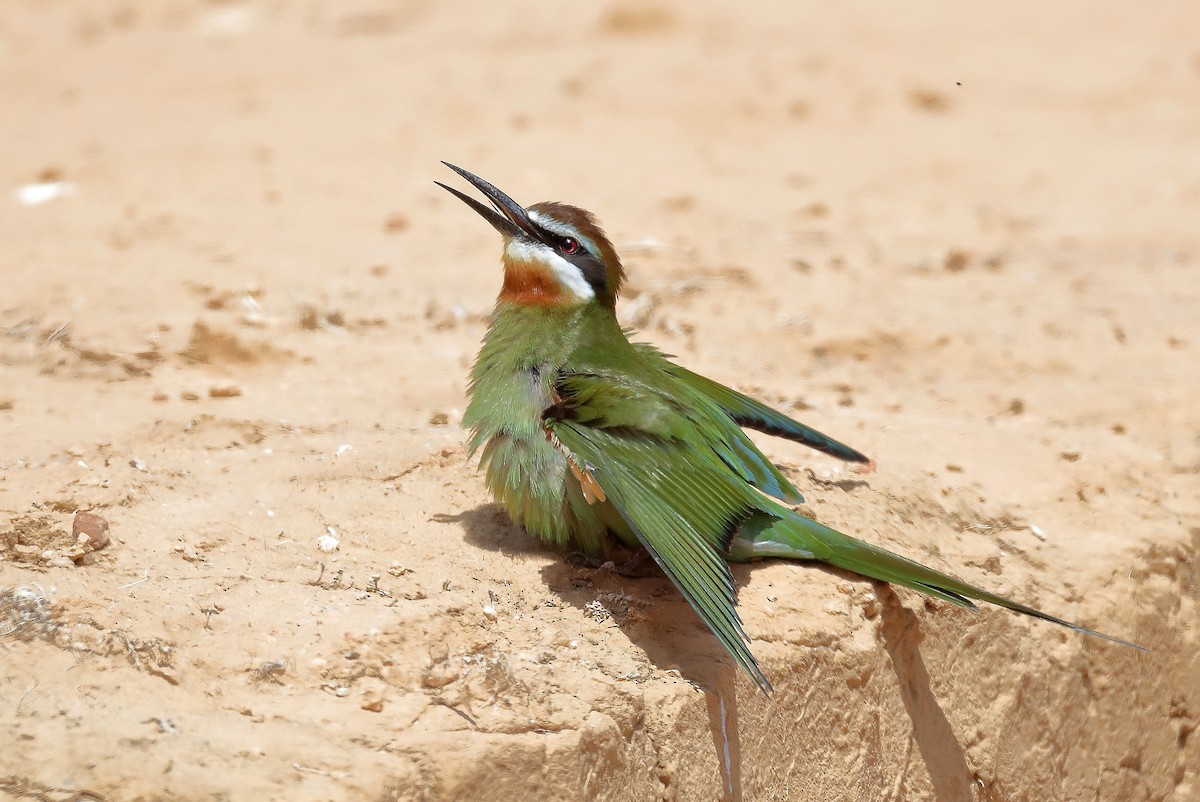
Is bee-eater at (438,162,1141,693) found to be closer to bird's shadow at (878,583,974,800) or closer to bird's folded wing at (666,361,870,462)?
bird's folded wing at (666,361,870,462)

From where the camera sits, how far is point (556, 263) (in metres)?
3.04

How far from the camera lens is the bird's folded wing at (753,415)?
308 cm

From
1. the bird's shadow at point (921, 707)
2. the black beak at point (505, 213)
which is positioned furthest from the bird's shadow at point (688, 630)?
the black beak at point (505, 213)

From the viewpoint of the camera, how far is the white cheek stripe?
2.99 meters

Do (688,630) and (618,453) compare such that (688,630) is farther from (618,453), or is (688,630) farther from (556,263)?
(556,263)

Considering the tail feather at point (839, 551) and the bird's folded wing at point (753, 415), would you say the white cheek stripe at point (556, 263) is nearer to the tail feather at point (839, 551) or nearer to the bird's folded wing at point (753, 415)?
the bird's folded wing at point (753, 415)

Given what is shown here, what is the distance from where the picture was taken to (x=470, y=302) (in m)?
4.31

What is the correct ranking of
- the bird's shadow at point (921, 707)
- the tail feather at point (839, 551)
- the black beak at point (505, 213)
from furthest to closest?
the black beak at point (505, 213) → the bird's shadow at point (921, 707) → the tail feather at point (839, 551)

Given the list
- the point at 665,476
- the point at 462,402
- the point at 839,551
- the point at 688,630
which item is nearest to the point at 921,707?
the point at 839,551

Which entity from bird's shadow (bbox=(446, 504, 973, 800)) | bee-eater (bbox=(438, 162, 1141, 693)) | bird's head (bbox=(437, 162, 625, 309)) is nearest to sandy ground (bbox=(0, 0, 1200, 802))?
bird's shadow (bbox=(446, 504, 973, 800))

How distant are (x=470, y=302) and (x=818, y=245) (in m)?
1.61

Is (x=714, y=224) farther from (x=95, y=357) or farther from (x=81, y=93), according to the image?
(x=81, y=93)

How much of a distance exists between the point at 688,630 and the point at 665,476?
11.9 inches

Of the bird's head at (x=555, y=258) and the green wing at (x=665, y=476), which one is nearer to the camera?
the green wing at (x=665, y=476)
